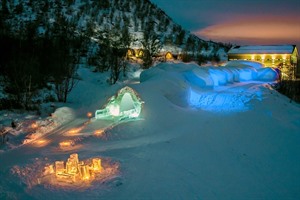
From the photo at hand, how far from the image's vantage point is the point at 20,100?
43.2 feet

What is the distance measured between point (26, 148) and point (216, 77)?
540 inches

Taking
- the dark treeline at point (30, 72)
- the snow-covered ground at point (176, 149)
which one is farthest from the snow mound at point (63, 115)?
the dark treeline at point (30, 72)

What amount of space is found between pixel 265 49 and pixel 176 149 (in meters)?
35.6

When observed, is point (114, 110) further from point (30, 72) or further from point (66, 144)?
point (30, 72)

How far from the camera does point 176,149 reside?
8.63 m

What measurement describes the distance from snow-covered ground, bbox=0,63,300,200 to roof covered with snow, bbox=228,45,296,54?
27063mm

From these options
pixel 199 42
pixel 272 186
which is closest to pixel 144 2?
pixel 199 42

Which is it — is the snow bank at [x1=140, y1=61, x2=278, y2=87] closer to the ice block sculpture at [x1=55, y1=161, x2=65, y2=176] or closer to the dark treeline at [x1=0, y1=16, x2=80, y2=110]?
the dark treeline at [x1=0, y1=16, x2=80, y2=110]

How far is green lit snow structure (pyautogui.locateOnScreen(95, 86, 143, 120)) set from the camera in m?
11.1

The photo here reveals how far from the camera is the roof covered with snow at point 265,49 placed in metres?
39.0

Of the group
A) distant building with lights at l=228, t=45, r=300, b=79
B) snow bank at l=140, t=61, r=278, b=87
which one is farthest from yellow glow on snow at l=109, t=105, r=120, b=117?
distant building with lights at l=228, t=45, r=300, b=79

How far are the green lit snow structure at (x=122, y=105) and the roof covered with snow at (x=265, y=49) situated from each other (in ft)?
106

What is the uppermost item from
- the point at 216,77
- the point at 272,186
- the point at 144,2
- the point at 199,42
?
the point at 144,2

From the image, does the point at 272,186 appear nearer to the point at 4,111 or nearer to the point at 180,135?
the point at 180,135
